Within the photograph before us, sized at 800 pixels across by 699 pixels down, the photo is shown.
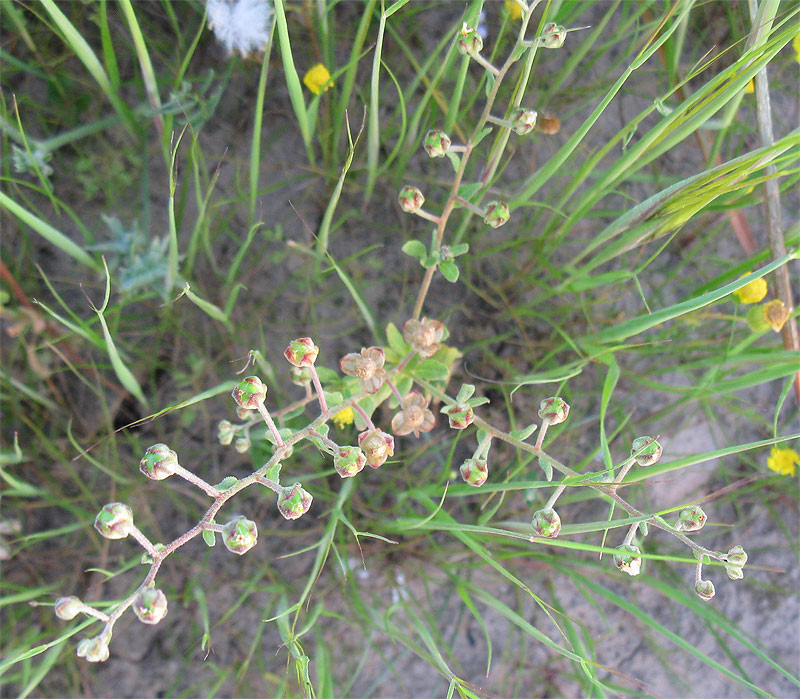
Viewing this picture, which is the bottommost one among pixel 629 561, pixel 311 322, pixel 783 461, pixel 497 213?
pixel 783 461

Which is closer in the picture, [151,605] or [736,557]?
[151,605]

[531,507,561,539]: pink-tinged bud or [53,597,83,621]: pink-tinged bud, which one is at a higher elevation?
[531,507,561,539]: pink-tinged bud

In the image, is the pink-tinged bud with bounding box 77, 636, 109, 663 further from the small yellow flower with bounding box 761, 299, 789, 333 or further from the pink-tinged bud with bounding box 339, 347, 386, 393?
the small yellow flower with bounding box 761, 299, 789, 333

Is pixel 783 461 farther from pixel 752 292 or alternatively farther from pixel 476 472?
pixel 476 472

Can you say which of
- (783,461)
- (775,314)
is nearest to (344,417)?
(775,314)

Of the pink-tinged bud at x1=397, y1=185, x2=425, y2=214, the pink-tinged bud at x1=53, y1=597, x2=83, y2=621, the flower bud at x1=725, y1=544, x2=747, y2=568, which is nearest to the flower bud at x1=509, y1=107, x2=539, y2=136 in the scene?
the pink-tinged bud at x1=397, y1=185, x2=425, y2=214

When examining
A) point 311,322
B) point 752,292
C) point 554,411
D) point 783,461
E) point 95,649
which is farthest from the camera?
point 311,322

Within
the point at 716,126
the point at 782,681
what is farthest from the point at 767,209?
the point at 782,681
